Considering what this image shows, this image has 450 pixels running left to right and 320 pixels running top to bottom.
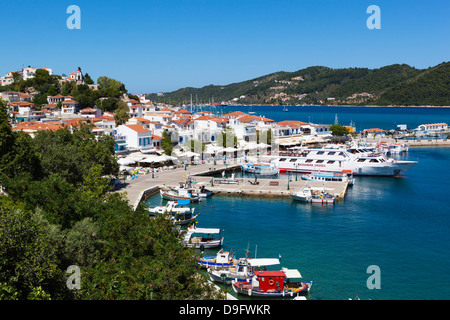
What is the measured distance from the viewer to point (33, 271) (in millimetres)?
10211

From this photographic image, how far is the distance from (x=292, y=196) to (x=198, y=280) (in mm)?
25387

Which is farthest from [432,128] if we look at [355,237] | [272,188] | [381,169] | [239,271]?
[239,271]

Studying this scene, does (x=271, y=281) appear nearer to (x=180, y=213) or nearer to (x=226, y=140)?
(x=180, y=213)

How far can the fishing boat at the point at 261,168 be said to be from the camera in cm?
5000

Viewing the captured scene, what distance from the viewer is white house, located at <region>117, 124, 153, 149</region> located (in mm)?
52250

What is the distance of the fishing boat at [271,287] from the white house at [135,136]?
36797mm

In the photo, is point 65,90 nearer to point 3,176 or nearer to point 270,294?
point 3,176

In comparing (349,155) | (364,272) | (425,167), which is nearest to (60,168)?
(364,272)

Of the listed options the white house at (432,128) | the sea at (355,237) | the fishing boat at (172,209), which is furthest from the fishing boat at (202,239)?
the white house at (432,128)

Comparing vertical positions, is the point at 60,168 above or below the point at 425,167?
above

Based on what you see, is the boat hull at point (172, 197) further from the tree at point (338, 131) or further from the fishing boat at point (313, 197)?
the tree at point (338, 131)

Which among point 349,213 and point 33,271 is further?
point 349,213

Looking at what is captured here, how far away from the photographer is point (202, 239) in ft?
80.3

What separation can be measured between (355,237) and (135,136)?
3415 centimetres
